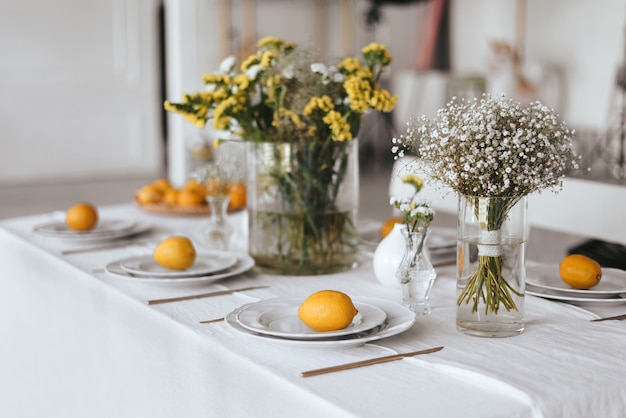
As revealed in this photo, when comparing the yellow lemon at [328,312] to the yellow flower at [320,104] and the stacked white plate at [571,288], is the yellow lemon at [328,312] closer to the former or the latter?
the stacked white plate at [571,288]

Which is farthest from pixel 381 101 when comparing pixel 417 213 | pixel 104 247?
pixel 104 247

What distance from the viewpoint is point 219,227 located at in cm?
231

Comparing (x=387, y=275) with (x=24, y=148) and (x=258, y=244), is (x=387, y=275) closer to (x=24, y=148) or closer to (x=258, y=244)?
(x=258, y=244)

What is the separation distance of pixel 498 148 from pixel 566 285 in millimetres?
526

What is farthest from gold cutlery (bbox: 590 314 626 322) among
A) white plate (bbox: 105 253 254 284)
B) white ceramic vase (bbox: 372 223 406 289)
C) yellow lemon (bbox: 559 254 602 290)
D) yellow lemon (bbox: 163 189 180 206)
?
yellow lemon (bbox: 163 189 180 206)

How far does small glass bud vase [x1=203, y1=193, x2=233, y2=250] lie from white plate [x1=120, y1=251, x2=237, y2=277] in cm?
17

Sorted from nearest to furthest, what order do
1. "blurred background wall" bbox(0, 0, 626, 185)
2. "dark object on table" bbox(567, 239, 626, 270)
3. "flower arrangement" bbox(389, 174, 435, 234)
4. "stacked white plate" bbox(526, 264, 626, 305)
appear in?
1. "flower arrangement" bbox(389, 174, 435, 234)
2. "stacked white plate" bbox(526, 264, 626, 305)
3. "dark object on table" bbox(567, 239, 626, 270)
4. "blurred background wall" bbox(0, 0, 626, 185)

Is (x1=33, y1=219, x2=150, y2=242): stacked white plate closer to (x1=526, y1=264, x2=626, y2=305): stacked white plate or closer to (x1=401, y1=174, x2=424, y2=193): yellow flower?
(x1=401, y1=174, x2=424, y2=193): yellow flower

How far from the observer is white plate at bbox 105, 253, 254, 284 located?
1915 millimetres

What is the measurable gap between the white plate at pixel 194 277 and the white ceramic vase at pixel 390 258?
30 centimetres

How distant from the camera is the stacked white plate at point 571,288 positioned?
174cm

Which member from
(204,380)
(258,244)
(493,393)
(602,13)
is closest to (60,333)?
(258,244)

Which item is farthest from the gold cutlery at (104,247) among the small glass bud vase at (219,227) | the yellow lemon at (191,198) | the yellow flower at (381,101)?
the yellow flower at (381,101)

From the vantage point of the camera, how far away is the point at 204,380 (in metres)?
1.48
